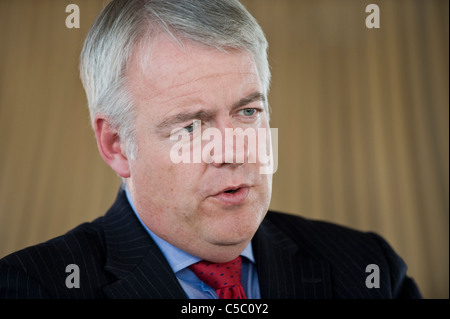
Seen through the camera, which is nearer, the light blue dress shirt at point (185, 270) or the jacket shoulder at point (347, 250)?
the light blue dress shirt at point (185, 270)

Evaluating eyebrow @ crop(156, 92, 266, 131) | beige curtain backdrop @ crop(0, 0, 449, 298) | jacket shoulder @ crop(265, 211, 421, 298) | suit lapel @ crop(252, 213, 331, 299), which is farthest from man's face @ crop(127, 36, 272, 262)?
beige curtain backdrop @ crop(0, 0, 449, 298)

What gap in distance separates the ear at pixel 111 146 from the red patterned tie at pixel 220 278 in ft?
1.11

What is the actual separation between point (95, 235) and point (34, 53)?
1008mm

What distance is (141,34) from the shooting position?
45.6 inches

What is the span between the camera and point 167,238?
1.25 metres

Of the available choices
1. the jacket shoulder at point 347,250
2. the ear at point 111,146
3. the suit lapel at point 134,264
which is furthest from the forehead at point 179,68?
the jacket shoulder at point 347,250

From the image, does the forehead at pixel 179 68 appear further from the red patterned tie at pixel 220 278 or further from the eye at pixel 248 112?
the red patterned tie at pixel 220 278

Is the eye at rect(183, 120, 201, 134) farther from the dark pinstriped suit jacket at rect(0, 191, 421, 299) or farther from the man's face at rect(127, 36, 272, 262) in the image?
the dark pinstriped suit jacket at rect(0, 191, 421, 299)

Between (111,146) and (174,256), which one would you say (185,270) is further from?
(111,146)

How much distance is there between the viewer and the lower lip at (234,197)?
1085 millimetres

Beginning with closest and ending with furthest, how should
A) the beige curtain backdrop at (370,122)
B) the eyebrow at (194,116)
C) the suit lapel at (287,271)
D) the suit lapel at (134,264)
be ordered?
the eyebrow at (194,116) < the suit lapel at (134,264) < the suit lapel at (287,271) < the beige curtain backdrop at (370,122)

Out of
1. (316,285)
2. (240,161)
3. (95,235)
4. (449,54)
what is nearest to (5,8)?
(95,235)

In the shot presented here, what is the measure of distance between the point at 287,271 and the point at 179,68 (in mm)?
726
